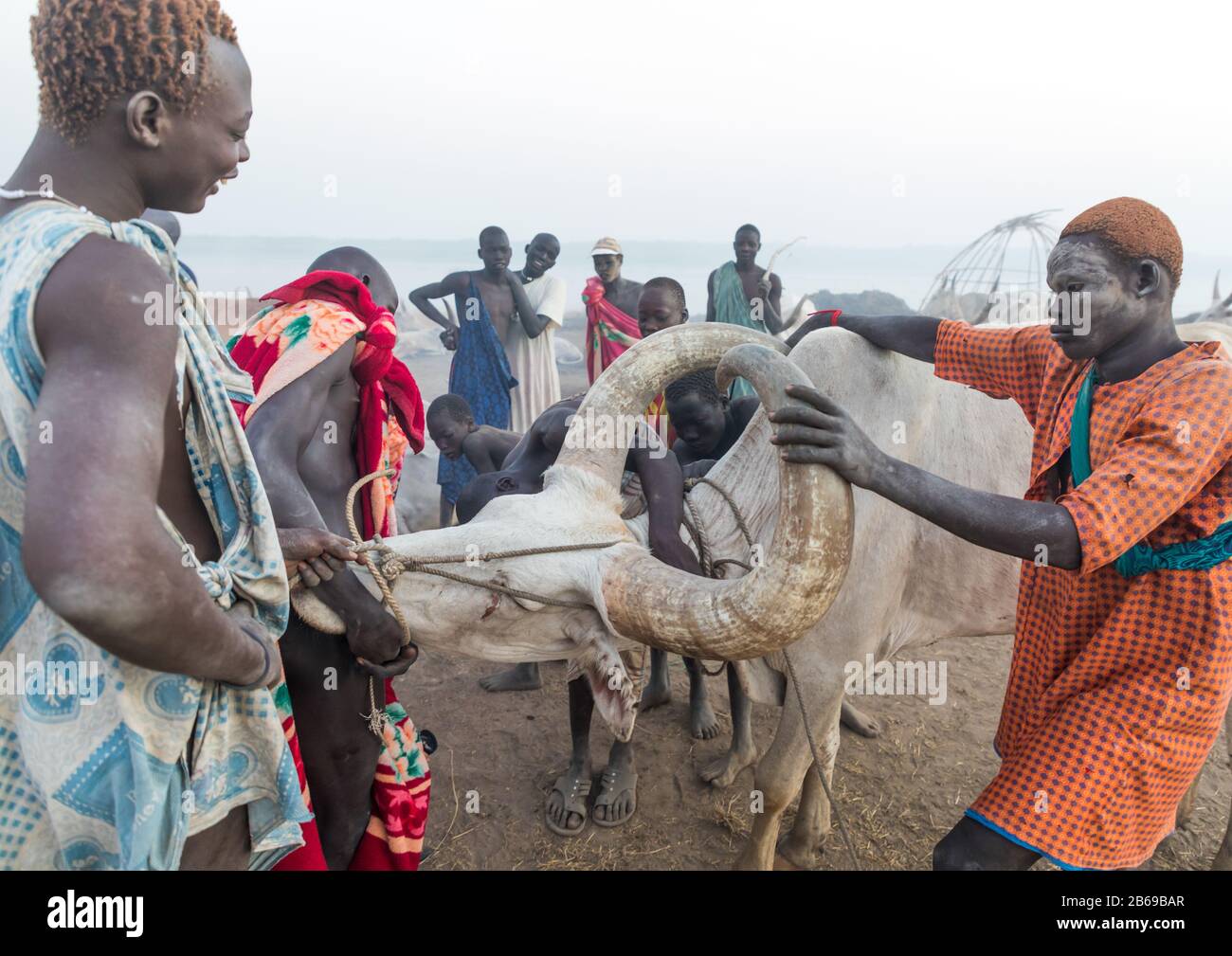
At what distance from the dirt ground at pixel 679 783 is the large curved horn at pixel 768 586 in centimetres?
213

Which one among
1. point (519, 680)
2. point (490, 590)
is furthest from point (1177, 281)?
point (519, 680)

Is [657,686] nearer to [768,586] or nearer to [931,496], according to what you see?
[768,586]

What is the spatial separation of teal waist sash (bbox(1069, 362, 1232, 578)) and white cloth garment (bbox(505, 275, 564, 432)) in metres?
6.85

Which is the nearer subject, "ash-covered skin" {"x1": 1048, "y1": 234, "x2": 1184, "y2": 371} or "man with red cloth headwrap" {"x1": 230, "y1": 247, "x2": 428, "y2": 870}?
"ash-covered skin" {"x1": 1048, "y1": 234, "x2": 1184, "y2": 371}

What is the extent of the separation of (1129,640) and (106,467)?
2323mm

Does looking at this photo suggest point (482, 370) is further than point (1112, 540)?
Yes

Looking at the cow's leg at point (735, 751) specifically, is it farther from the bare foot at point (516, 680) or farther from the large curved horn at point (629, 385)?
the large curved horn at point (629, 385)

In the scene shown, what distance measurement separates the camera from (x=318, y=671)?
243cm

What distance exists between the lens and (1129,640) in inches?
83.7

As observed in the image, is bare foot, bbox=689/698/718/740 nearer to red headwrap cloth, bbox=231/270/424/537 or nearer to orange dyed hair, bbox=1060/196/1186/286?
red headwrap cloth, bbox=231/270/424/537

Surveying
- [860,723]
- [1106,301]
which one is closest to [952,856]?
[1106,301]

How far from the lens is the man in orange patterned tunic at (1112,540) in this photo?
6.14 feet

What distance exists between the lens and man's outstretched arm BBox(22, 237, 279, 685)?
1.03m

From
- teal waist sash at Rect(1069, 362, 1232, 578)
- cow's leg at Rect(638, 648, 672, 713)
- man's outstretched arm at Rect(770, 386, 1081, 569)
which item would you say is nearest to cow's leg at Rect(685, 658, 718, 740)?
cow's leg at Rect(638, 648, 672, 713)
